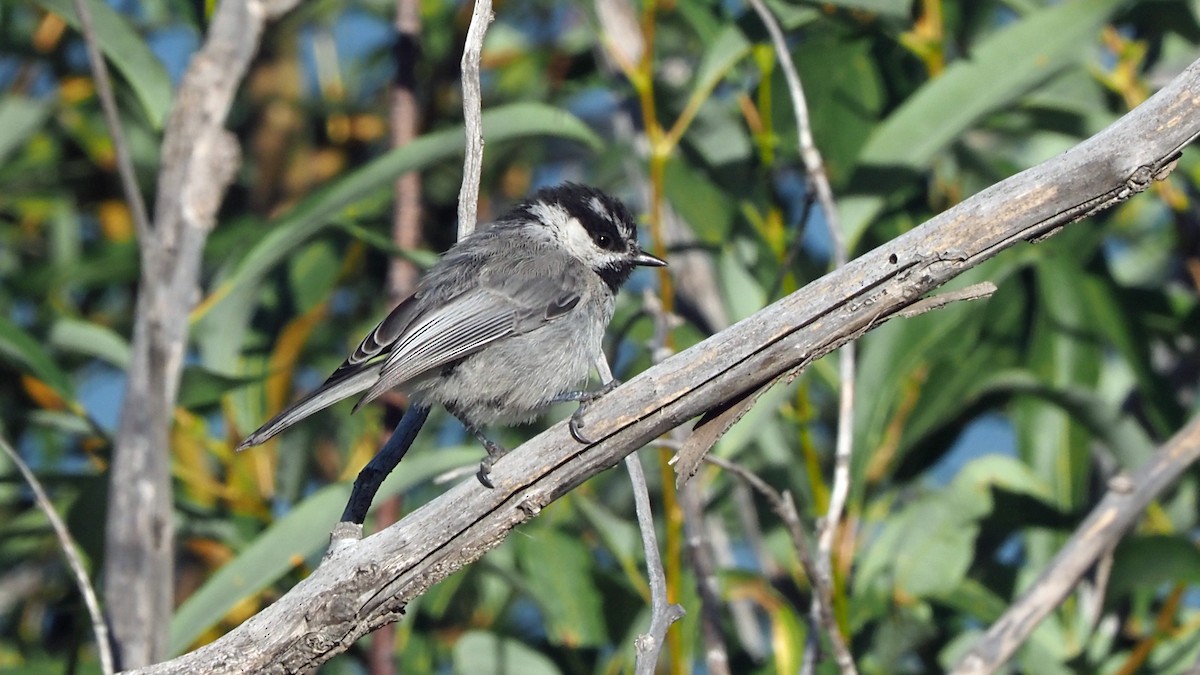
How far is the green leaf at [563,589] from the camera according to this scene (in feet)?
13.0

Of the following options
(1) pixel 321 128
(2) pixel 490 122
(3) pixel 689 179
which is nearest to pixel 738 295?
(3) pixel 689 179

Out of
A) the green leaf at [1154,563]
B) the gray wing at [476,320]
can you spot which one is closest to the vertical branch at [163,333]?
the gray wing at [476,320]

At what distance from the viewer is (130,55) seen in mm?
4102

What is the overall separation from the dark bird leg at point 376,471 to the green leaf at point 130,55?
161 cm

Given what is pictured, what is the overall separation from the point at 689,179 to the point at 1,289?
2.66 m

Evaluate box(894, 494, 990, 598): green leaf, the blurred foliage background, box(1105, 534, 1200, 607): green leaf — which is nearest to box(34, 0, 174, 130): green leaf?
the blurred foliage background

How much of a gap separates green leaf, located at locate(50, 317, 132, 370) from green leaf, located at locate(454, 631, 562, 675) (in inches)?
53.5

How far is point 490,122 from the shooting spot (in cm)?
407

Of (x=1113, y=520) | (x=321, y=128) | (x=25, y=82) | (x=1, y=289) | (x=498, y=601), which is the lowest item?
(x=1113, y=520)

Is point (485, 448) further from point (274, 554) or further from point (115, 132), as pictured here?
point (115, 132)

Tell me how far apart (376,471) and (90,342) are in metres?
1.73

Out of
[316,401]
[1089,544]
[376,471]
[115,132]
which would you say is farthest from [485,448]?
[1089,544]

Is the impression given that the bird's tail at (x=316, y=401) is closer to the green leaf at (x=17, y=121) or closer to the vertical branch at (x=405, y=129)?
the vertical branch at (x=405, y=129)

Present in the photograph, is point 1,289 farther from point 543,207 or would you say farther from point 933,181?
point 933,181
